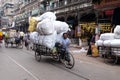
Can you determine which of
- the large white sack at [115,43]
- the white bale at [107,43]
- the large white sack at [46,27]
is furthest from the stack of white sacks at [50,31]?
the large white sack at [115,43]

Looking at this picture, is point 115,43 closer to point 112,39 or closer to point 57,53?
point 112,39

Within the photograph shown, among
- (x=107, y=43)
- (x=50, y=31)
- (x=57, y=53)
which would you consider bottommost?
(x=57, y=53)

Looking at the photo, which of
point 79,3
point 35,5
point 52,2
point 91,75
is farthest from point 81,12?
point 35,5

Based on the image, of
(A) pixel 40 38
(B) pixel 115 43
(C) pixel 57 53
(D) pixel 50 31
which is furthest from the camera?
(A) pixel 40 38

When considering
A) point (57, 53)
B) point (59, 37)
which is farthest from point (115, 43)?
point (57, 53)

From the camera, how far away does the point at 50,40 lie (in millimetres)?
15992

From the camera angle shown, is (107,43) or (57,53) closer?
(57,53)

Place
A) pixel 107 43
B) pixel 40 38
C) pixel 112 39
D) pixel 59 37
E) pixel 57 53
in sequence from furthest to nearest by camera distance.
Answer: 1. pixel 40 38
2. pixel 112 39
3. pixel 107 43
4. pixel 59 37
5. pixel 57 53

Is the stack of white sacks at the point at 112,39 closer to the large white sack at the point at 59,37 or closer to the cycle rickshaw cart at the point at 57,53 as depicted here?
the large white sack at the point at 59,37

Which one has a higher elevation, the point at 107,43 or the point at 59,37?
the point at 59,37

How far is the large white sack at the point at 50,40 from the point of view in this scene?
15.8 metres

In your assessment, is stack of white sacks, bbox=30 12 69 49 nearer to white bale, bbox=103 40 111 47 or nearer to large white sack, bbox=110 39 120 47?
white bale, bbox=103 40 111 47

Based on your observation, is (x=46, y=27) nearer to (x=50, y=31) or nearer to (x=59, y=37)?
(x=50, y=31)

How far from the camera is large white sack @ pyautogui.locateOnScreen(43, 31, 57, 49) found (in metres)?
15.8
